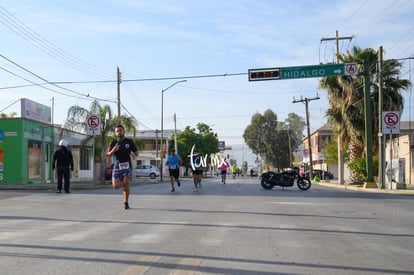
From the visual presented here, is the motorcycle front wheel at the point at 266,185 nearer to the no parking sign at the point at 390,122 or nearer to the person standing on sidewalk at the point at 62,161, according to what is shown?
the no parking sign at the point at 390,122

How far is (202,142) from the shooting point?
262 ft

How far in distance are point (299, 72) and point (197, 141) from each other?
52.5 meters

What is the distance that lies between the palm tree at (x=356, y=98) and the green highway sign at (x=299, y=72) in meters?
3.97

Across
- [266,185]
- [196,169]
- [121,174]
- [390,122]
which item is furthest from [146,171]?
[121,174]

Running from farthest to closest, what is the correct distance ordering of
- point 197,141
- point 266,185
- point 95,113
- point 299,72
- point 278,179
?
point 197,141, point 95,113, point 299,72, point 266,185, point 278,179

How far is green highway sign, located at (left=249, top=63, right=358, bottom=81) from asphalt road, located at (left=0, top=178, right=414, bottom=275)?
14.2 metres

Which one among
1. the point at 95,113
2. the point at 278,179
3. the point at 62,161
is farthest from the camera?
the point at 95,113

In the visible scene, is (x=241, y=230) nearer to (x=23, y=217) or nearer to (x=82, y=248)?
(x=82, y=248)

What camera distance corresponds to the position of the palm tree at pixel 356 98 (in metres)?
31.7

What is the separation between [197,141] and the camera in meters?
79.1

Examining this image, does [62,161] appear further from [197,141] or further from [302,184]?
[197,141]

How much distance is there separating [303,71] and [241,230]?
18.9m

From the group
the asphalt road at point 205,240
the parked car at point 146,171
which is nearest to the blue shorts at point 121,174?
the asphalt road at point 205,240

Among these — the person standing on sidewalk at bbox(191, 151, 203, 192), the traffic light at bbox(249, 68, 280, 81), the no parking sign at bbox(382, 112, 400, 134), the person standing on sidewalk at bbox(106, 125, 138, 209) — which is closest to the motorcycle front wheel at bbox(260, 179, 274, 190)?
the person standing on sidewalk at bbox(191, 151, 203, 192)
